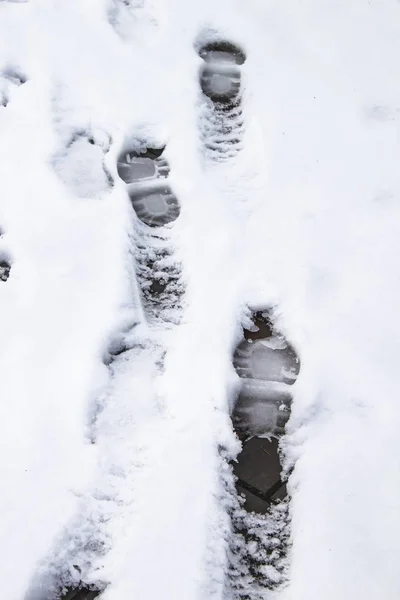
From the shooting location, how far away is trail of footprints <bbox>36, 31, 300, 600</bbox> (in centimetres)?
146

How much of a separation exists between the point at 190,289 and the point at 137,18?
1.88 m

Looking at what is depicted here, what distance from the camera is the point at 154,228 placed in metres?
2.18

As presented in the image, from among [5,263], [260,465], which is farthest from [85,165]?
[260,465]

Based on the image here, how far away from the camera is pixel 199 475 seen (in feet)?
4.96

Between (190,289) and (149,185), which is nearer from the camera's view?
(190,289)

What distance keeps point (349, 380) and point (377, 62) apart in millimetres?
1870

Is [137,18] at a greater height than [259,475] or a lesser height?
greater

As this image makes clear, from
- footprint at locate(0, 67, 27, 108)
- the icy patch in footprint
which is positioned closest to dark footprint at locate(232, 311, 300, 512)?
footprint at locate(0, 67, 27, 108)

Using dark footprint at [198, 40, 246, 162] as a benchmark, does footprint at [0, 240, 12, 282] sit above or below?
below

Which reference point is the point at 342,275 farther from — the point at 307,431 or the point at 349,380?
the point at 307,431

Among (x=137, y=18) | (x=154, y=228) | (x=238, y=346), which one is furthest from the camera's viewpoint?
(x=137, y=18)

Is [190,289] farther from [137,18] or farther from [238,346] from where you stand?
[137,18]

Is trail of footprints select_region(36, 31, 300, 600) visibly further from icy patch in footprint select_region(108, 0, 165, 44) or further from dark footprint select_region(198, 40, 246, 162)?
icy patch in footprint select_region(108, 0, 165, 44)

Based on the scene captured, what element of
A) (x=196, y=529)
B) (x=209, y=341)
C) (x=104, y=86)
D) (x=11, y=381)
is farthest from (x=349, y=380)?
(x=104, y=86)
